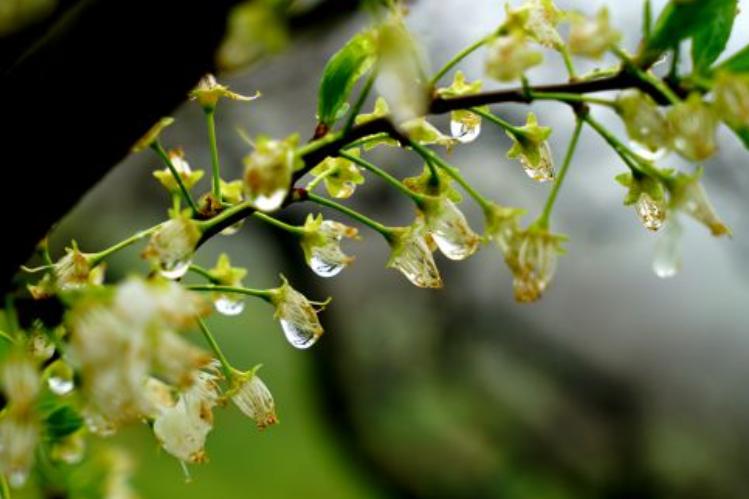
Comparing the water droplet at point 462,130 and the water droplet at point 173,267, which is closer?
the water droplet at point 173,267

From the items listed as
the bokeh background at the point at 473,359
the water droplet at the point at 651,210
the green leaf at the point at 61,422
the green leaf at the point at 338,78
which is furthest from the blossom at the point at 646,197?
the bokeh background at the point at 473,359

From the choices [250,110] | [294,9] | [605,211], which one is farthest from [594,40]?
[250,110]

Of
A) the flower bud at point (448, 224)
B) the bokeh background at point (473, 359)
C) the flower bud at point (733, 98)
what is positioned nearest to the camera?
the flower bud at point (733, 98)

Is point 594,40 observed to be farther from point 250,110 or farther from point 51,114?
point 250,110

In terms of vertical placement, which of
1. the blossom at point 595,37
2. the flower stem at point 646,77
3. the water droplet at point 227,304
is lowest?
the water droplet at point 227,304

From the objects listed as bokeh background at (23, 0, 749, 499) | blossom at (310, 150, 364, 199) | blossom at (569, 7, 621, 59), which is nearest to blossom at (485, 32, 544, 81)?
blossom at (569, 7, 621, 59)

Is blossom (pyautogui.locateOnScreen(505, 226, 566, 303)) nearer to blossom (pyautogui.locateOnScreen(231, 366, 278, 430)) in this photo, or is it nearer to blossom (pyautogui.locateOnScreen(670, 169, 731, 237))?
blossom (pyautogui.locateOnScreen(670, 169, 731, 237))

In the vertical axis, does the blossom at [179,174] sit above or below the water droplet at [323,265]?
above

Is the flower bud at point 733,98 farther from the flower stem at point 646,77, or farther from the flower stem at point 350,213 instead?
the flower stem at point 350,213
